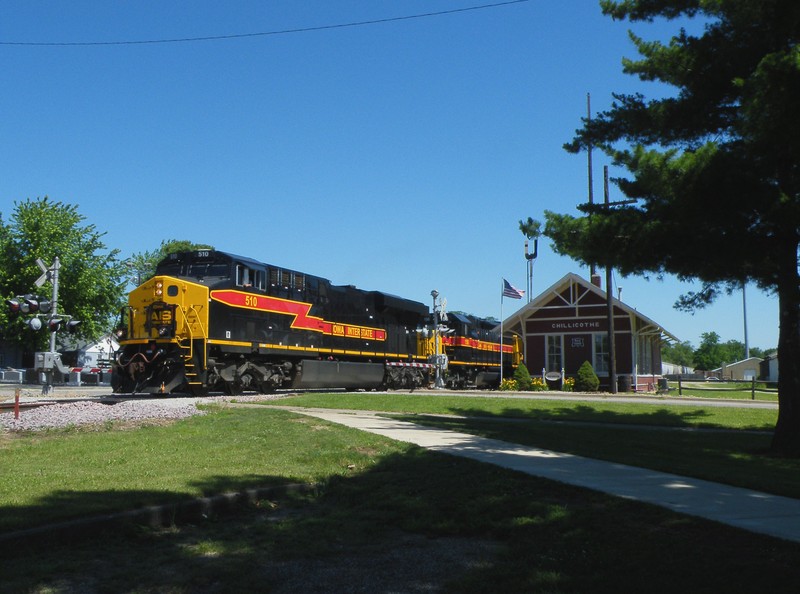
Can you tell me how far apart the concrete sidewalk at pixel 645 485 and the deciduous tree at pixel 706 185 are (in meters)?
4.09

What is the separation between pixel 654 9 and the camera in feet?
47.3

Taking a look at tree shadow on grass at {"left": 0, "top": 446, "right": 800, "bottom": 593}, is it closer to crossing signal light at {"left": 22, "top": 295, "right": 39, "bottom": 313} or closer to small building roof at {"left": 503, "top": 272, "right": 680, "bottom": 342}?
crossing signal light at {"left": 22, "top": 295, "right": 39, "bottom": 313}

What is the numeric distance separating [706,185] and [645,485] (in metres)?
5.57

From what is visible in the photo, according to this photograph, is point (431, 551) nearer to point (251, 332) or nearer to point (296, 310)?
point (251, 332)

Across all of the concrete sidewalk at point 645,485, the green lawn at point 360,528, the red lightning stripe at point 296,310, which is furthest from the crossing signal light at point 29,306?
the concrete sidewalk at point 645,485

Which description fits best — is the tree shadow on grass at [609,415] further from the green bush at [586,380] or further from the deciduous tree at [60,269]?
the deciduous tree at [60,269]

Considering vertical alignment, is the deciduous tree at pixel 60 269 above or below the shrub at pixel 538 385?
above

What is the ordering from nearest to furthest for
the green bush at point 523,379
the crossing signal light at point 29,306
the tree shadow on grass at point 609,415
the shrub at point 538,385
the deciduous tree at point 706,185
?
the deciduous tree at point 706,185 < the tree shadow on grass at point 609,415 < the crossing signal light at point 29,306 < the shrub at point 538,385 < the green bush at point 523,379

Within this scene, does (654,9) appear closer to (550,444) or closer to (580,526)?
(550,444)

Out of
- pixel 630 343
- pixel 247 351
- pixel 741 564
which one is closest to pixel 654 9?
pixel 741 564

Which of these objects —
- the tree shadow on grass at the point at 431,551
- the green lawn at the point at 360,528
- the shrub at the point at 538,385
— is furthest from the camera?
the shrub at the point at 538,385

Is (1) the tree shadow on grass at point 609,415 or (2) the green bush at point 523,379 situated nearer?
(1) the tree shadow on grass at point 609,415

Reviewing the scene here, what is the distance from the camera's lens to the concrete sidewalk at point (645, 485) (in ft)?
22.3

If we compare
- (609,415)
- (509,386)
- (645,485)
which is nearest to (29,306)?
(609,415)
